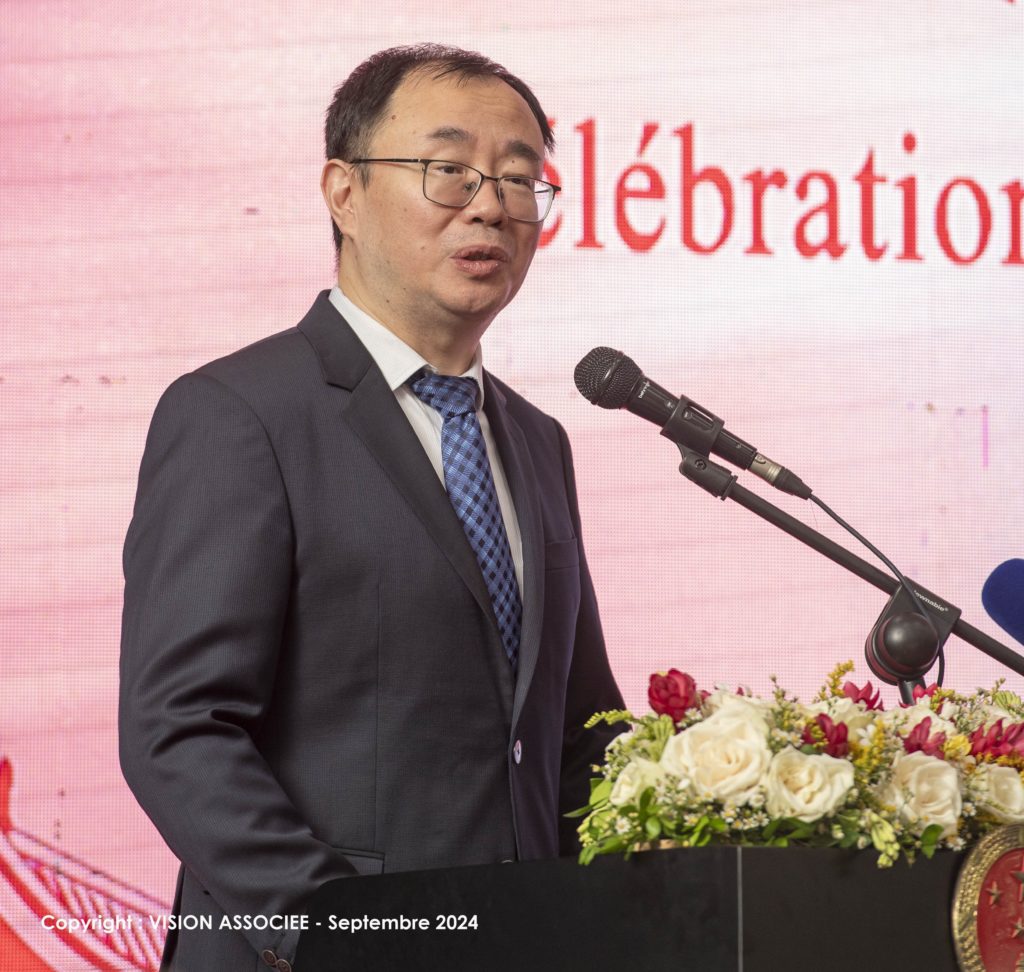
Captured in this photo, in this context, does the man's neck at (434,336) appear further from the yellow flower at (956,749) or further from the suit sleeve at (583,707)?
the yellow flower at (956,749)

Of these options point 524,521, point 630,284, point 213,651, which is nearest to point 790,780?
point 213,651

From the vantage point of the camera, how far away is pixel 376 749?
5.27 ft

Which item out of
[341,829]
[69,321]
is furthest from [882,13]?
[341,829]

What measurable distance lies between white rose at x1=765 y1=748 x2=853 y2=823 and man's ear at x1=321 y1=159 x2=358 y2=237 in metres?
1.05

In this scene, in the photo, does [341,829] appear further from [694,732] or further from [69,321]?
[69,321]

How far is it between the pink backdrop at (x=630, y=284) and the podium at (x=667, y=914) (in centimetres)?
156

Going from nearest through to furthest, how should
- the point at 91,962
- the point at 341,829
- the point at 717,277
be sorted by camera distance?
the point at 341,829, the point at 91,962, the point at 717,277

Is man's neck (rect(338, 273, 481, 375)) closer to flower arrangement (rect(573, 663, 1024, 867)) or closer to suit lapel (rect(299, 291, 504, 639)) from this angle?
suit lapel (rect(299, 291, 504, 639))

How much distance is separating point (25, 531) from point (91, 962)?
2.62 ft

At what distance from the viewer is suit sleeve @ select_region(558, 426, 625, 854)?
1.95 metres

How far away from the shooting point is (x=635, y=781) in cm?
116

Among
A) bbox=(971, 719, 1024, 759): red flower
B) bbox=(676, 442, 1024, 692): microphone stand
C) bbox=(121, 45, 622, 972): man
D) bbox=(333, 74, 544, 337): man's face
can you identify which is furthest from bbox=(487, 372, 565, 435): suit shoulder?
bbox=(971, 719, 1024, 759): red flower

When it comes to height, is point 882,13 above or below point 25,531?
above

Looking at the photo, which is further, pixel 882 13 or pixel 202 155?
pixel 882 13
